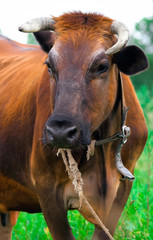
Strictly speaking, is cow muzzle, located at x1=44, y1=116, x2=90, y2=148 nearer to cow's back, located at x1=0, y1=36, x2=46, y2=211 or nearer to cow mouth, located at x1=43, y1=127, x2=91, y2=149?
cow mouth, located at x1=43, y1=127, x2=91, y2=149

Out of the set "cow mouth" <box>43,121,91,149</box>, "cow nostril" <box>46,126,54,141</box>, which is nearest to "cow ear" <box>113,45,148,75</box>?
"cow mouth" <box>43,121,91,149</box>

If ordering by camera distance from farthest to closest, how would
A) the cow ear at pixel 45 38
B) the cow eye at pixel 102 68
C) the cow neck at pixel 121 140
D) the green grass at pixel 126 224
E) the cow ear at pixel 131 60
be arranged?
1. the green grass at pixel 126 224
2. the cow ear at pixel 45 38
3. the cow neck at pixel 121 140
4. the cow ear at pixel 131 60
5. the cow eye at pixel 102 68

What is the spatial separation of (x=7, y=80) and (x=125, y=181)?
75.0 inches

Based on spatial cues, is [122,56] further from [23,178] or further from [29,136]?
[23,178]

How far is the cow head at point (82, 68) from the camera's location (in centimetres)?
332

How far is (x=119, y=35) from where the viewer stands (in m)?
3.70

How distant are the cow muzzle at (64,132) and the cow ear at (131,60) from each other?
0.84 m

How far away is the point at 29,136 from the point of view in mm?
4434

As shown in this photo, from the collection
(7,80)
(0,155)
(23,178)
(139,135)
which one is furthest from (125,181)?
(7,80)

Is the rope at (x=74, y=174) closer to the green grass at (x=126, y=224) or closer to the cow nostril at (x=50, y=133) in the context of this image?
the cow nostril at (x=50, y=133)

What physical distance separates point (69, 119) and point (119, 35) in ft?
3.00

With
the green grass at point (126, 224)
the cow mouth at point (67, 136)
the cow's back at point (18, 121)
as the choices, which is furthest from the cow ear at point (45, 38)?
the green grass at point (126, 224)

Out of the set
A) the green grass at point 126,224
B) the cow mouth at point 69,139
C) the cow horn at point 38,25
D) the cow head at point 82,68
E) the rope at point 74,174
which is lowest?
the green grass at point 126,224

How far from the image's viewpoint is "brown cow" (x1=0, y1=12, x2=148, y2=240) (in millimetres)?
3521
